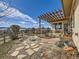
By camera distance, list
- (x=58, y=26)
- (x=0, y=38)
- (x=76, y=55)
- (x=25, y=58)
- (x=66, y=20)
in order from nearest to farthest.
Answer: (x=76, y=55) < (x=25, y=58) < (x=0, y=38) < (x=66, y=20) < (x=58, y=26)

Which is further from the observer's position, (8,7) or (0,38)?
(0,38)

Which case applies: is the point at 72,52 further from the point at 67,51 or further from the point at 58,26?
the point at 58,26

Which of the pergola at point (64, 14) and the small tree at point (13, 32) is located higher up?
the pergola at point (64, 14)

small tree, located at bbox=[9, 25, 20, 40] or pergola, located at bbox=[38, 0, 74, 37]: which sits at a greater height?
pergola, located at bbox=[38, 0, 74, 37]

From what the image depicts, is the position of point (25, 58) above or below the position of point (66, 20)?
below

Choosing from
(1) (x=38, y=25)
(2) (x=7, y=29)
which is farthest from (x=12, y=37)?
(1) (x=38, y=25)

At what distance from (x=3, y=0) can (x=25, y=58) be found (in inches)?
114

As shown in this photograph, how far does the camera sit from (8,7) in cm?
277

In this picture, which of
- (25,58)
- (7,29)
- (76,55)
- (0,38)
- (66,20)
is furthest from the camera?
(66,20)

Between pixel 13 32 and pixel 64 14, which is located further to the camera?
pixel 64 14

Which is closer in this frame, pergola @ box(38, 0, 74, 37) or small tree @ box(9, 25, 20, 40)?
pergola @ box(38, 0, 74, 37)

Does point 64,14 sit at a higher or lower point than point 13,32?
higher

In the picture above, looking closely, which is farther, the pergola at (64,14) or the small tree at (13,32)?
the small tree at (13,32)

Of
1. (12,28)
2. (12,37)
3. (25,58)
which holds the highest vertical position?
(12,28)
